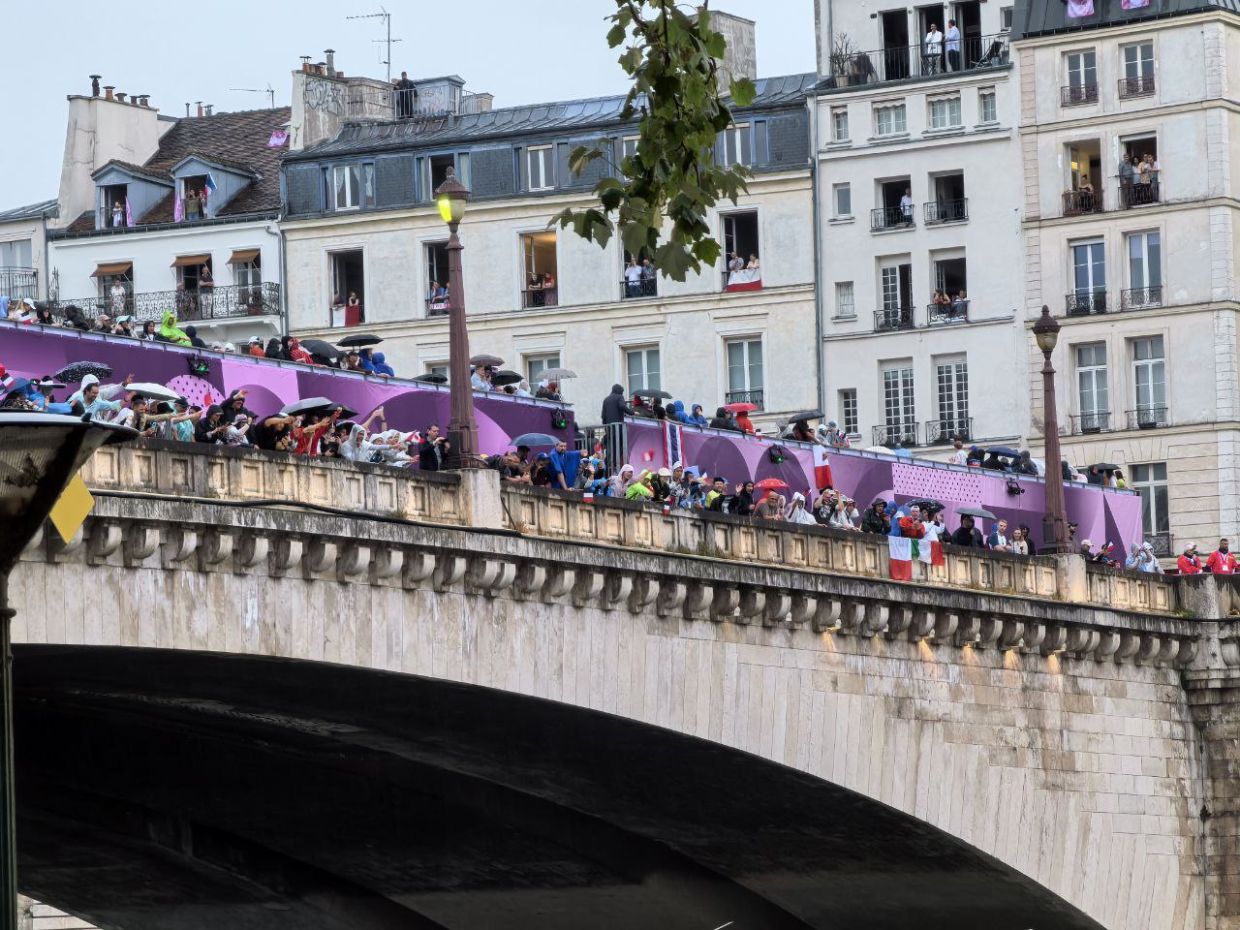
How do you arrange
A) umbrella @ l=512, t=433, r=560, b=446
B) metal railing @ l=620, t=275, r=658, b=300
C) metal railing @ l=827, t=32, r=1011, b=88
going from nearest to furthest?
1. umbrella @ l=512, t=433, r=560, b=446
2. metal railing @ l=827, t=32, r=1011, b=88
3. metal railing @ l=620, t=275, r=658, b=300

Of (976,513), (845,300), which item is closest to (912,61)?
(845,300)

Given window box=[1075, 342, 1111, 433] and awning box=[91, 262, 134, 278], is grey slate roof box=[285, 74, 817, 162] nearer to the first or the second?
awning box=[91, 262, 134, 278]

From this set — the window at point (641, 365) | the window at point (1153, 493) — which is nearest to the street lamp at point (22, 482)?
the window at point (1153, 493)

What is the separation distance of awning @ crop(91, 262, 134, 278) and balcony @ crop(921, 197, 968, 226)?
20925 mm

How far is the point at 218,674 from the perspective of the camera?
41.9 meters

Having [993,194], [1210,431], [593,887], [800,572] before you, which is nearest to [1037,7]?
[993,194]

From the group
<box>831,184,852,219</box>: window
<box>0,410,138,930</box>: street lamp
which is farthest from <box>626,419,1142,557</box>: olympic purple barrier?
<box>0,410,138,930</box>: street lamp

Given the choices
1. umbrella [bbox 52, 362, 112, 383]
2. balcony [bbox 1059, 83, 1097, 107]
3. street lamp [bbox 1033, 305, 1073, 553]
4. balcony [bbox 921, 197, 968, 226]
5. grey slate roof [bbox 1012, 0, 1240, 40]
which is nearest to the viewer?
umbrella [bbox 52, 362, 112, 383]

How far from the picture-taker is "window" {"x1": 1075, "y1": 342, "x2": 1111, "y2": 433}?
81375mm

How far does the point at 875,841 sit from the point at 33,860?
15178 mm

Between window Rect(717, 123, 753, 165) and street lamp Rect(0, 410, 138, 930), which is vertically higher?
window Rect(717, 123, 753, 165)

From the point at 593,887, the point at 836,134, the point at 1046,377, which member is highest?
the point at 836,134

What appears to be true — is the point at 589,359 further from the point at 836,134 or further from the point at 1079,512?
the point at 1079,512

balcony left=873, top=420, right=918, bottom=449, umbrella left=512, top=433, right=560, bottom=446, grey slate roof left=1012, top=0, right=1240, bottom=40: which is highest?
grey slate roof left=1012, top=0, right=1240, bottom=40
